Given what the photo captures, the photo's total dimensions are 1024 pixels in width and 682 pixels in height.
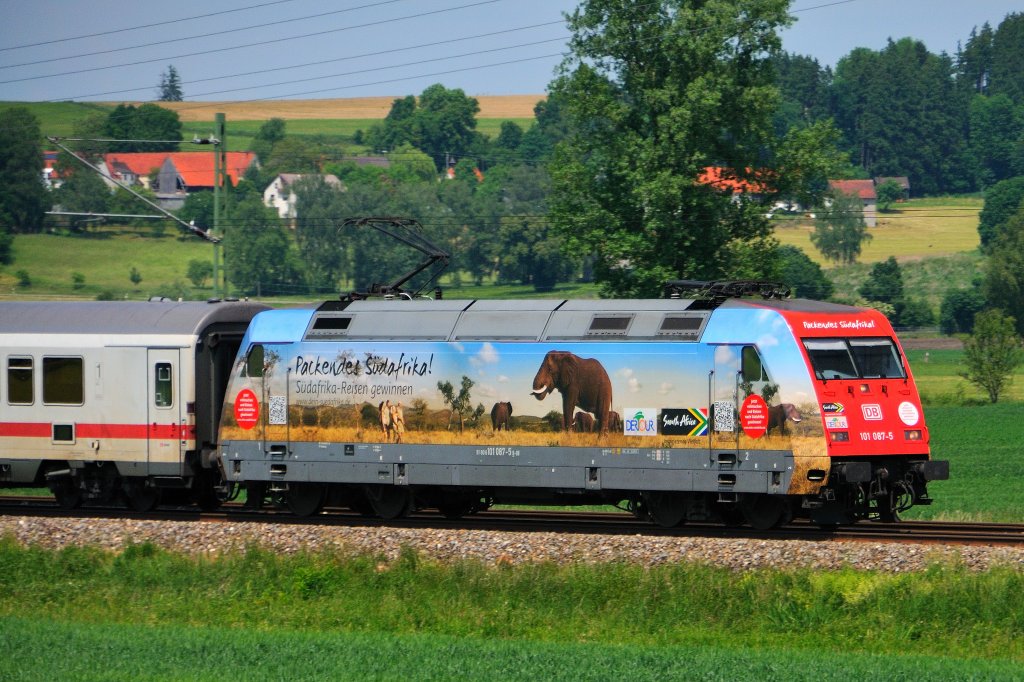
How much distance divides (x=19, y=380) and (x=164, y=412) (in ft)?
10.1

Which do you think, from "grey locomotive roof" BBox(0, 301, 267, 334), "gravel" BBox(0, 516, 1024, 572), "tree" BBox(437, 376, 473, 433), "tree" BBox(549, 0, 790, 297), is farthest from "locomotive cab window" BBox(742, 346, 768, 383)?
"tree" BBox(549, 0, 790, 297)

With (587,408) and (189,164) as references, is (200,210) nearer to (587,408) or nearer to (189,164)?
(189,164)

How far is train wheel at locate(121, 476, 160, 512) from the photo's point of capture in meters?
25.1

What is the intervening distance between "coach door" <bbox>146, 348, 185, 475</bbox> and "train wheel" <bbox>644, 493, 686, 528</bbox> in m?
8.58

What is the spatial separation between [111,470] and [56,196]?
10480 centimetres

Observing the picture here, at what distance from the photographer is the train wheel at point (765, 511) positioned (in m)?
20.4

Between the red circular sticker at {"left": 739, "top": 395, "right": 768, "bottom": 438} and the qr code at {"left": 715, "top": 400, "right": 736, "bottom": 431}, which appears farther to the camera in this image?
the qr code at {"left": 715, "top": 400, "right": 736, "bottom": 431}

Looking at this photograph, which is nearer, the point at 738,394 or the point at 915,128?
the point at 738,394

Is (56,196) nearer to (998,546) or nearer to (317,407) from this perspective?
(317,407)

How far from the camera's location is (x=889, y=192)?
6649 inches

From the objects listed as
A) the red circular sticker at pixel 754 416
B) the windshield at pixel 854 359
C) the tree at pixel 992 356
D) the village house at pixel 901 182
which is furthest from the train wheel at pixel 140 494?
the village house at pixel 901 182

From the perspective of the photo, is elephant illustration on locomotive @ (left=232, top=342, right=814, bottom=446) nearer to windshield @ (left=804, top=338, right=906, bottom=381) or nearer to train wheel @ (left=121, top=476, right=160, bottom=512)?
windshield @ (left=804, top=338, right=906, bottom=381)

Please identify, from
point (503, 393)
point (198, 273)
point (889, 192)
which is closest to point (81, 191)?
point (198, 273)

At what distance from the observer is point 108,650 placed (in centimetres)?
1445
